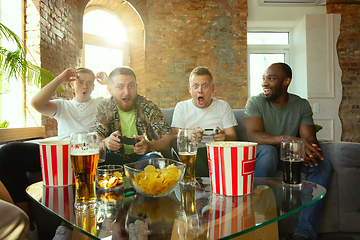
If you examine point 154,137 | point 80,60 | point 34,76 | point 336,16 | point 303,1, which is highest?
point 303,1

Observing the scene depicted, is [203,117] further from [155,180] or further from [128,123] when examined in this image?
[155,180]

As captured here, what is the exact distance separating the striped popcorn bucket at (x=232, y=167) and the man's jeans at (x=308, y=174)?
29.8 inches

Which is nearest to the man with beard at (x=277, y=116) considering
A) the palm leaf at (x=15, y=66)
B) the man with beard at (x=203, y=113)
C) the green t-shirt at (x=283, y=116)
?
the green t-shirt at (x=283, y=116)

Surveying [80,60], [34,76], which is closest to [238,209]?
[34,76]

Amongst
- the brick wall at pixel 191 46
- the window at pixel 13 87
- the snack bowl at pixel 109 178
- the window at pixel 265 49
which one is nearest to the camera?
the snack bowl at pixel 109 178

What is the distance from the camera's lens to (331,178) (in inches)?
58.4

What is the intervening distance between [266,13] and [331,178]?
3434 mm

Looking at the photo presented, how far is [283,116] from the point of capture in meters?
1.78

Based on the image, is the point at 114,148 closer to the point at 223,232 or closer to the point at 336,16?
the point at 223,232

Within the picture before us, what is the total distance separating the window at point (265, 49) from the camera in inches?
174

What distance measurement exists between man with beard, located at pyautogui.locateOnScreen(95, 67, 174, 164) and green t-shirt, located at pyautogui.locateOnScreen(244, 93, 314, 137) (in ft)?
2.21

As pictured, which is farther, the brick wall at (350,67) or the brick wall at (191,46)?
the brick wall at (191,46)

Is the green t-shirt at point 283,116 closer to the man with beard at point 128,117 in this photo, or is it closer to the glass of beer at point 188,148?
the man with beard at point 128,117

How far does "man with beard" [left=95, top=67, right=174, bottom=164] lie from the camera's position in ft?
5.07
